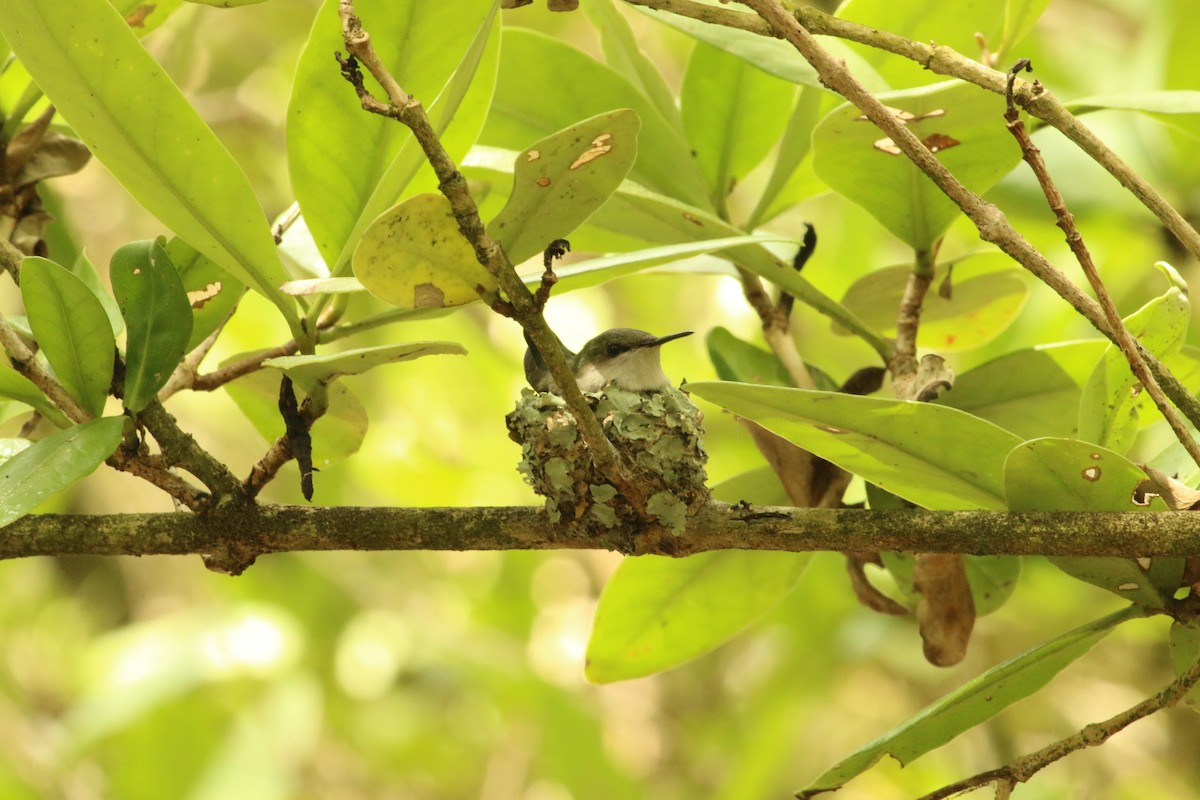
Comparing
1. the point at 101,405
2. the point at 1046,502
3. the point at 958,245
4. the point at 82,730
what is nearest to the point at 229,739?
the point at 82,730

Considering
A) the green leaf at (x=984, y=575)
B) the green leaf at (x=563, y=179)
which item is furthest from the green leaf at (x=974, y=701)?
the green leaf at (x=563, y=179)

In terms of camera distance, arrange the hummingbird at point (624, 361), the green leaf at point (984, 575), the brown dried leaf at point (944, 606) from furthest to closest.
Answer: the hummingbird at point (624, 361), the green leaf at point (984, 575), the brown dried leaf at point (944, 606)

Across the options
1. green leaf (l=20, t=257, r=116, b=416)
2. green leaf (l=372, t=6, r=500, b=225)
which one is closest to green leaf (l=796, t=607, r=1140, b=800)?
green leaf (l=372, t=6, r=500, b=225)

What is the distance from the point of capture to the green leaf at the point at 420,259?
40.3 inches

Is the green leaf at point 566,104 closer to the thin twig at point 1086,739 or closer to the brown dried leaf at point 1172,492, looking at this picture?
the brown dried leaf at point 1172,492

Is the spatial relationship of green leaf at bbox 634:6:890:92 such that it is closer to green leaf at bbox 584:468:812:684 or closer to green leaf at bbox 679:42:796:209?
green leaf at bbox 679:42:796:209

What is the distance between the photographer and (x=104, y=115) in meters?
1.17

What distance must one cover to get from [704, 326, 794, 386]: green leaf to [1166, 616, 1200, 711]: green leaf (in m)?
0.59

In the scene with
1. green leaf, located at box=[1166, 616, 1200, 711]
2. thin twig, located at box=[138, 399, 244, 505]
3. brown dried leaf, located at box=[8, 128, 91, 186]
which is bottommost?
green leaf, located at box=[1166, 616, 1200, 711]

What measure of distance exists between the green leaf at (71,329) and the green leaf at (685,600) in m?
0.73

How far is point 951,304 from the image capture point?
1829 mm

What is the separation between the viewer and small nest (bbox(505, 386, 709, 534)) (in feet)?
4.32

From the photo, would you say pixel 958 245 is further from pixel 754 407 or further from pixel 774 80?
pixel 754 407

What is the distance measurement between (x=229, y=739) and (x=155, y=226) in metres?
2.46
